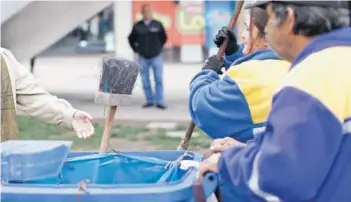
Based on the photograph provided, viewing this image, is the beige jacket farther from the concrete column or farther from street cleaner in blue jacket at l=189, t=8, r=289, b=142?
the concrete column

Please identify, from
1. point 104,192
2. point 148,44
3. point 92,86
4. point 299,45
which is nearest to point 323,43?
point 299,45

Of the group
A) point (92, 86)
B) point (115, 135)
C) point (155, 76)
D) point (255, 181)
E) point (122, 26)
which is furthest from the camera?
point (122, 26)

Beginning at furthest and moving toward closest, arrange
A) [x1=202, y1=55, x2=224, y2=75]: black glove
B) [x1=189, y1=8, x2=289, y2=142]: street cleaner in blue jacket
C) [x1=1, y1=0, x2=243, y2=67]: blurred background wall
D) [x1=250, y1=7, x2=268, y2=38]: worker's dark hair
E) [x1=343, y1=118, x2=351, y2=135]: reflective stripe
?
[x1=1, y1=0, x2=243, y2=67]: blurred background wall
[x1=202, y1=55, x2=224, y2=75]: black glove
[x1=189, y1=8, x2=289, y2=142]: street cleaner in blue jacket
[x1=250, y1=7, x2=268, y2=38]: worker's dark hair
[x1=343, y1=118, x2=351, y2=135]: reflective stripe

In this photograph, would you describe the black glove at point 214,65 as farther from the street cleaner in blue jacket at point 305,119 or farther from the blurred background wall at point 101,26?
the blurred background wall at point 101,26

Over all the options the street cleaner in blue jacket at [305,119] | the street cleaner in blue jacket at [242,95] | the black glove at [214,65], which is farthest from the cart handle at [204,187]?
the black glove at [214,65]

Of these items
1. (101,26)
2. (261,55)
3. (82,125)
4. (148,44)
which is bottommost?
(101,26)

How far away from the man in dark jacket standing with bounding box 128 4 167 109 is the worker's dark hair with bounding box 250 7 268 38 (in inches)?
311

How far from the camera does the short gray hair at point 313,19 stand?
195 cm

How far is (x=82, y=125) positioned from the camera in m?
3.17

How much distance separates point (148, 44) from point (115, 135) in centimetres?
240

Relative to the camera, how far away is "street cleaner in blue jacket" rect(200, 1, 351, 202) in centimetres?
182

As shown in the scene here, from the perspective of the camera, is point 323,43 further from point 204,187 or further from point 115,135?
point 115,135

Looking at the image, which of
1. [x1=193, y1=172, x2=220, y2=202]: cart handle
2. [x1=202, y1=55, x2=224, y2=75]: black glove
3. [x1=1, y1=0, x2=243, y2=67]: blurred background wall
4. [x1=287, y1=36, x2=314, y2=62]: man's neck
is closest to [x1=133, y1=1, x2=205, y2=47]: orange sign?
[x1=1, y1=0, x2=243, y2=67]: blurred background wall

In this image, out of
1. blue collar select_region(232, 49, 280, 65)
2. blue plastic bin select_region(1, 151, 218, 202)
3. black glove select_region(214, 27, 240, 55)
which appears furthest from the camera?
black glove select_region(214, 27, 240, 55)
